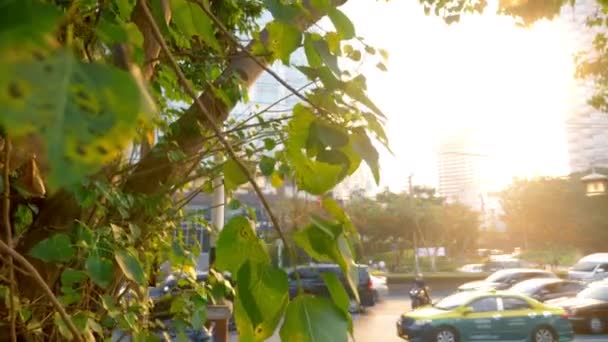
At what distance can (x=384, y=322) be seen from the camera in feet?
39.7

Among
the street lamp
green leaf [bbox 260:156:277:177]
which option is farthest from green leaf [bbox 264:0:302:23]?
the street lamp

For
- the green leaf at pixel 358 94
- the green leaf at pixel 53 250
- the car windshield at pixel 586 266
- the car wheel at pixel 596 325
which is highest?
the green leaf at pixel 358 94

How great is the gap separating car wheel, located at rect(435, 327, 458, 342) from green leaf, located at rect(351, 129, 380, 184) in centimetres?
880

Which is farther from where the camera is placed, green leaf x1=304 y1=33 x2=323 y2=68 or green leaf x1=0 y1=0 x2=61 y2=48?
green leaf x1=304 y1=33 x2=323 y2=68

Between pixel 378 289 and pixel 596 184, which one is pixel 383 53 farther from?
pixel 378 289

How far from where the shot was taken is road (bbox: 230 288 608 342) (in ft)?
31.5

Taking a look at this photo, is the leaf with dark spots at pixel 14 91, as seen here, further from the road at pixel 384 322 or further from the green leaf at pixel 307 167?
the road at pixel 384 322

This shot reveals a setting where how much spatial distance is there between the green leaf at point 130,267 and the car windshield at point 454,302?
8.68m

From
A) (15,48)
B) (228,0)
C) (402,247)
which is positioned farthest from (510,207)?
(15,48)

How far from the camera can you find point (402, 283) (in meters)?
22.3

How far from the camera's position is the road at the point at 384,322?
960 cm

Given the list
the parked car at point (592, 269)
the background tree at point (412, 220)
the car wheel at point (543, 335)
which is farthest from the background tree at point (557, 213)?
the car wheel at point (543, 335)

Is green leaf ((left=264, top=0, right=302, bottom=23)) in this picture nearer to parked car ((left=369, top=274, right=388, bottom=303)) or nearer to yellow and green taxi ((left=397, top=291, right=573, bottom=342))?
yellow and green taxi ((left=397, top=291, right=573, bottom=342))

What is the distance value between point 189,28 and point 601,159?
39391 mm
